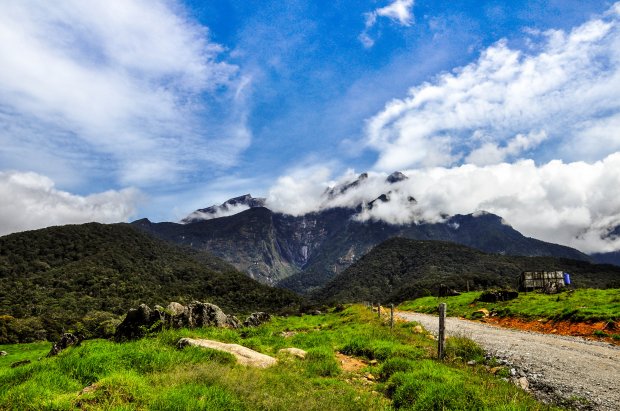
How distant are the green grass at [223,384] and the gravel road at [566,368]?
168 cm

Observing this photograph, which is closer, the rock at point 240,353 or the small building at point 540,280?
the rock at point 240,353

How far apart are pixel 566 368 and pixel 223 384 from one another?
1445cm

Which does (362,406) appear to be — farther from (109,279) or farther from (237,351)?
(109,279)

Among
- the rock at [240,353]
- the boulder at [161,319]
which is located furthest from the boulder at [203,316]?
the rock at [240,353]

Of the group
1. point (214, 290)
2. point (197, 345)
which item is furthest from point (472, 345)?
point (214, 290)

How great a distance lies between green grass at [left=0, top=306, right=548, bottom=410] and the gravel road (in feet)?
5.50

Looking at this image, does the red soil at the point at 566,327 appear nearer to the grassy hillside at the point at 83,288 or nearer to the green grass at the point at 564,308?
the green grass at the point at 564,308

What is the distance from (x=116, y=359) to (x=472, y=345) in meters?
16.2

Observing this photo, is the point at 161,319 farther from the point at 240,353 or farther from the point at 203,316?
the point at 240,353

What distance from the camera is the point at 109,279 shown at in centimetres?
16688

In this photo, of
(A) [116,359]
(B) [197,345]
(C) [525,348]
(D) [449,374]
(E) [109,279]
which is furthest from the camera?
(E) [109,279]

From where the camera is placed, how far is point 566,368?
15133 millimetres

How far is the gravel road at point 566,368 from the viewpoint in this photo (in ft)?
37.9

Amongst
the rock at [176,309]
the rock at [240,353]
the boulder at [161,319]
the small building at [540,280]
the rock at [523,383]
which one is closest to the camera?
the rock at [523,383]
